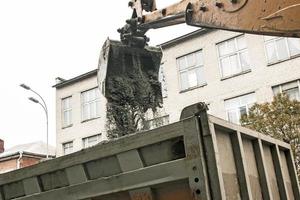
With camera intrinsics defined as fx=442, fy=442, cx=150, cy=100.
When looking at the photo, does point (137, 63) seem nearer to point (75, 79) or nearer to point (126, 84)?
point (126, 84)

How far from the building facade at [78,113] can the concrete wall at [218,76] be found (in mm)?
4673

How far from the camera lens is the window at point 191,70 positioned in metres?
19.7

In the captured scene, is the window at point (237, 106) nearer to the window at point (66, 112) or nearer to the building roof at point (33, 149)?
the window at point (66, 112)

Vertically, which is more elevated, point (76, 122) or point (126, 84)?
point (76, 122)

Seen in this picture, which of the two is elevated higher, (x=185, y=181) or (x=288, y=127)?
(x=288, y=127)

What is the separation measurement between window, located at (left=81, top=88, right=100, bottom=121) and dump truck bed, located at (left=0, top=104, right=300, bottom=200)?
19.5m

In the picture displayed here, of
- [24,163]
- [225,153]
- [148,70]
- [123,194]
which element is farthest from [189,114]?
[24,163]

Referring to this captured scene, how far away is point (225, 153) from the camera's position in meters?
3.40

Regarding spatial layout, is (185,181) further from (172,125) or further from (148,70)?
(148,70)

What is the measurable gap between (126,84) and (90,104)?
59.0 feet

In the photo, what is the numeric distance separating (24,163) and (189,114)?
24528 millimetres

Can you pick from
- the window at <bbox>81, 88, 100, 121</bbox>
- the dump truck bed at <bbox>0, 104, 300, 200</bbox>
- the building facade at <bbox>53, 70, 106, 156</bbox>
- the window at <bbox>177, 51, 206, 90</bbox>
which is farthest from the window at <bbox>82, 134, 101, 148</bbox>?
the dump truck bed at <bbox>0, 104, 300, 200</bbox>

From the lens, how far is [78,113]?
80.5ft

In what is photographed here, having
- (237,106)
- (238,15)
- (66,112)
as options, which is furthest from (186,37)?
(238,15)
